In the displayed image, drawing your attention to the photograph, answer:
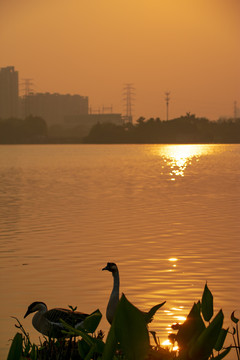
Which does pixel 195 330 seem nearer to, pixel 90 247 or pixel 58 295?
pixel 58 295

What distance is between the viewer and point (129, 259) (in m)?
14.7

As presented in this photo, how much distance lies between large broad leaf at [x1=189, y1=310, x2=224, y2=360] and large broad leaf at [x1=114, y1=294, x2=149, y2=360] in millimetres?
187

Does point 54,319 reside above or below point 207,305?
below

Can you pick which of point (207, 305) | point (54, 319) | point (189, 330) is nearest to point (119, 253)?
point (54, 319)

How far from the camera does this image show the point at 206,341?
2.81 m

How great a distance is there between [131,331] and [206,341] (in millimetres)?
288

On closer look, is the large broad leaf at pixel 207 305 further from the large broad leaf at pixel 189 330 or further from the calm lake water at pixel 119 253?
the calm lake water at pixel 119 253

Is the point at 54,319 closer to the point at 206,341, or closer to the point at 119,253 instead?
the point at 206,341

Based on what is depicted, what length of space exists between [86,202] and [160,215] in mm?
6022

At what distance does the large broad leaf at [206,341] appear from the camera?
279 centimetres

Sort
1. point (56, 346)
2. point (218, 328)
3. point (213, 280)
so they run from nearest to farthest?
point (218, 328), point (56, 346), point (213, 280)

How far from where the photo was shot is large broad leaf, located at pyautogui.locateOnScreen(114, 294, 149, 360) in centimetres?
281

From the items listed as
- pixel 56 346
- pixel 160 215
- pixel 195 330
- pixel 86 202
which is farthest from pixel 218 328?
pixel 86 202

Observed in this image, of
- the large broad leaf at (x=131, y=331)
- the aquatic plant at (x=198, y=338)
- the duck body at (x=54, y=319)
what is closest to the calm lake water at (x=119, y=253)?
the duck body at (x=54, y=319)
